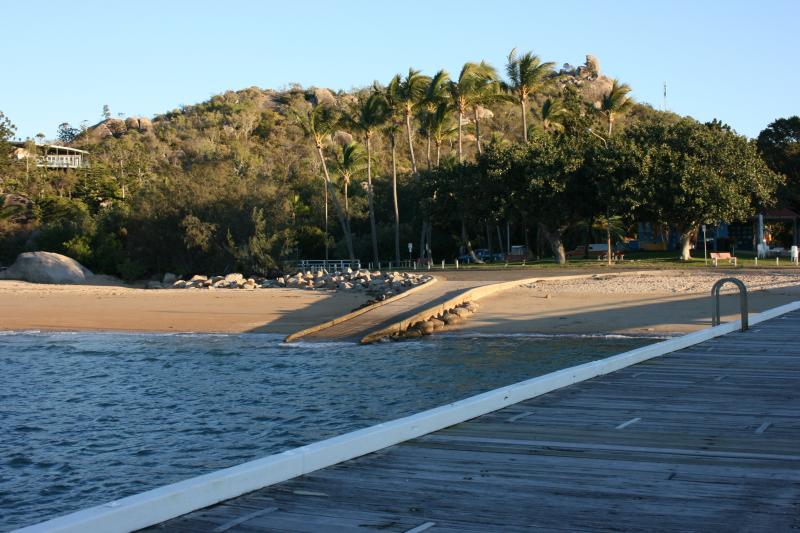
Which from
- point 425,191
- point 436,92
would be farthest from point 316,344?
point 436,92

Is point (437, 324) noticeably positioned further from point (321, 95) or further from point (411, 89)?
point (321, 95)

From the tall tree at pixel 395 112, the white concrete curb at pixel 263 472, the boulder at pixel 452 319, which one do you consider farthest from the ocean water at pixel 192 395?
the tall tree at pixel 395 112

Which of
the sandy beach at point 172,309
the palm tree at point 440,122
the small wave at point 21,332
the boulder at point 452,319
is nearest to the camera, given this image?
the boulder at point 452,319

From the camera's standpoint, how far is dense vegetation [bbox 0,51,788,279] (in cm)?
4694

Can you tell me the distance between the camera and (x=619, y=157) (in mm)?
46812

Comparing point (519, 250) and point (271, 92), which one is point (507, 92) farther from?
point (271, 92)

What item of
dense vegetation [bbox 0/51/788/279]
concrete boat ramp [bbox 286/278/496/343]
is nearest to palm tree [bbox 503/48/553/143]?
dense vegetation [bbox 0/51/788/279]

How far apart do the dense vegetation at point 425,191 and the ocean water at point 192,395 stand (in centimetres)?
2490

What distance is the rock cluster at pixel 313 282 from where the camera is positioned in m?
40.0

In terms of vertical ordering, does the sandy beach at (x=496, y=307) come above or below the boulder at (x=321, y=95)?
below

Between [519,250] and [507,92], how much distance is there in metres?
11.4

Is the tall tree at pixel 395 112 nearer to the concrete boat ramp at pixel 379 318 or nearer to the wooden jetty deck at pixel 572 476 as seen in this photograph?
the concrete boat ramp at pixel 379 318

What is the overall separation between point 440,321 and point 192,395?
10.3 meters

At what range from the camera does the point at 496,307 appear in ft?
94.6
